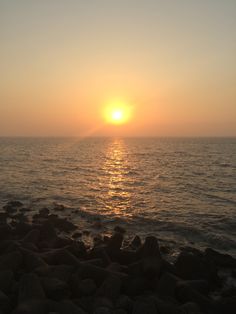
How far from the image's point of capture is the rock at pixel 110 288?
908cm

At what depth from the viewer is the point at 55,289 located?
896cm

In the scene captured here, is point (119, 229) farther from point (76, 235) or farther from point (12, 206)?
point (12, 206)

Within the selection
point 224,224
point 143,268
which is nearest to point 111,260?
point 143,268

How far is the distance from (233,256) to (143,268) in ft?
20.1

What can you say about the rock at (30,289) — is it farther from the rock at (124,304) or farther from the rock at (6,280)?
the rock at (124,304)

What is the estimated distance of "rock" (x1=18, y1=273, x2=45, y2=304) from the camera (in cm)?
833

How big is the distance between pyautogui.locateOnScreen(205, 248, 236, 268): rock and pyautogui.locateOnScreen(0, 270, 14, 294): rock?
28.2ft

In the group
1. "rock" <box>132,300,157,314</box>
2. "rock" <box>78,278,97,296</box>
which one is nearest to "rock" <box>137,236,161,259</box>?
"rock" <box>78,278,97,296</box>

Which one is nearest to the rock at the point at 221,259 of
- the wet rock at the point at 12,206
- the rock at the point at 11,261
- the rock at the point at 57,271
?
the rock at the point at 57,271

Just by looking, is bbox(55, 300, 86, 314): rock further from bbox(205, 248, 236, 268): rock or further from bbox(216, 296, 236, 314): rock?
bbox(205, 248, 236, 268): rock

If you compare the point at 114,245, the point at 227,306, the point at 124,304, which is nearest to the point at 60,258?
the point at 114,245

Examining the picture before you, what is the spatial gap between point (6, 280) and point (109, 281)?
3.33 metres

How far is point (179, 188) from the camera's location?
1288 inches

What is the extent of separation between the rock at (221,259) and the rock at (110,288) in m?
5.61
